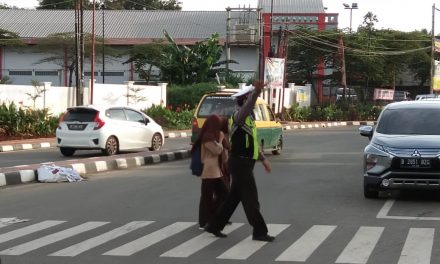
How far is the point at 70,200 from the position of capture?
36.3ft

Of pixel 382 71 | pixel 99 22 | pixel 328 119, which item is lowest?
pixel 328 119

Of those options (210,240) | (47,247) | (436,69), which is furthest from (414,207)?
(436,69)

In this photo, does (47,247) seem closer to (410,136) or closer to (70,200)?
(70,200)

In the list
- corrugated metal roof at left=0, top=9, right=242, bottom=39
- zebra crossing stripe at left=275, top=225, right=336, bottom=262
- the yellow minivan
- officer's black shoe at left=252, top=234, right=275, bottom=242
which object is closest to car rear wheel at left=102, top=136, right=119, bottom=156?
the yellow minivan

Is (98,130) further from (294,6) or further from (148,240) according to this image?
(294,6)

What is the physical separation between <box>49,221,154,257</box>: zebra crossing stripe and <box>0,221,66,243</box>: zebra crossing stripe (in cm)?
101

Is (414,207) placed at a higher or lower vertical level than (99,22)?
lower

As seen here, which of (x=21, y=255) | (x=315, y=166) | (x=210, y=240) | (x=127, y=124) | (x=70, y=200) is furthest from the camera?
(x=127, y=124)

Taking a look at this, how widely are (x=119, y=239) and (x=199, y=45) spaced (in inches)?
1398

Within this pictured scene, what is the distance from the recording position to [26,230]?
8430mm

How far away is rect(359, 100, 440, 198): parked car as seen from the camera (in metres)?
9.97

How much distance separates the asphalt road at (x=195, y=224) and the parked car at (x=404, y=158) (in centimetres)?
37

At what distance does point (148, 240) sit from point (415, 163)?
4.60 metres

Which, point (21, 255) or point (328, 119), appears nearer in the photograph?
point (21, 255)
